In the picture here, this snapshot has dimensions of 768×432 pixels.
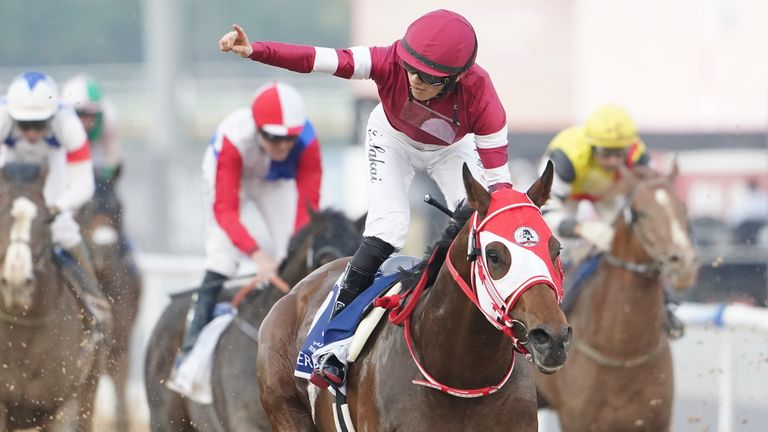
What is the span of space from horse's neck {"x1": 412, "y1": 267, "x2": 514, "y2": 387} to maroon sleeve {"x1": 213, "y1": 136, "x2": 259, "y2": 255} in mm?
2702

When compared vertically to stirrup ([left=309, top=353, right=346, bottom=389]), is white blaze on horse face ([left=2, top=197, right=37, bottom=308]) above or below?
below

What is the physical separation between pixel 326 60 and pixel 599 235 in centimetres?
272

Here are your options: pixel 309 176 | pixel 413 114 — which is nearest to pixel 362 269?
pixel 413 114

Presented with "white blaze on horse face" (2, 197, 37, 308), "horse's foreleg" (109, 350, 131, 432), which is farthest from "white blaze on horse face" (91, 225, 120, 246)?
"white blaze on horse face" (2, 197, 37, 308)

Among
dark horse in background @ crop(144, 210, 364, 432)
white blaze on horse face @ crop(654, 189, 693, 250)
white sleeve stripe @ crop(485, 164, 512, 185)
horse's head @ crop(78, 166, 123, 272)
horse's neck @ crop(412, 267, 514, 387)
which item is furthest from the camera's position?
horse's head @ crop(78, 166, 123, 272)

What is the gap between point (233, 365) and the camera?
21.0 ft

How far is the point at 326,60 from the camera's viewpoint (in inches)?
176

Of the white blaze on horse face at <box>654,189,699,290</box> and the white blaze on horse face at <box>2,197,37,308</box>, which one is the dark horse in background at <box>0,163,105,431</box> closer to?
the white blaze on horse face at <box>2,197,37,308</box>

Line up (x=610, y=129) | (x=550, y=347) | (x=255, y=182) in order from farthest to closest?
(x=255, y=182), (x=610, y=129), (x=550, y=347)

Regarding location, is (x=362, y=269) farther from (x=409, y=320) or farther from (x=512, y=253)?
(x=512, y=253)

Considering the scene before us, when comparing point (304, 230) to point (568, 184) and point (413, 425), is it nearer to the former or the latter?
point (568, 184)

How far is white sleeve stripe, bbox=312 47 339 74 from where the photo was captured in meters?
4.47

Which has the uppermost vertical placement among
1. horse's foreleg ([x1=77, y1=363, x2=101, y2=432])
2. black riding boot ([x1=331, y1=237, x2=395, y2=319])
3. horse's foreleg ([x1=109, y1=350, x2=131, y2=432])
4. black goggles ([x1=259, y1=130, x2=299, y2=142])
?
black riding boot ([x1=331, y1=237, x2=395, y2=319])

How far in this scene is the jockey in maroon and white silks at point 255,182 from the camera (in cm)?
687
